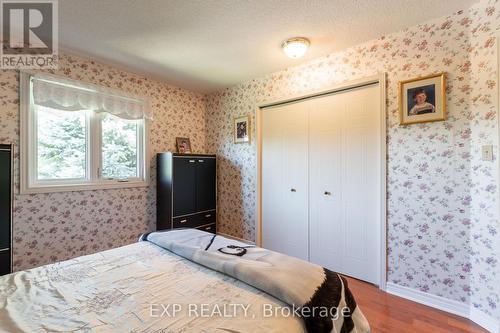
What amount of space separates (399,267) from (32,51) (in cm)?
404

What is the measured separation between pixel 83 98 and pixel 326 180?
2847mm

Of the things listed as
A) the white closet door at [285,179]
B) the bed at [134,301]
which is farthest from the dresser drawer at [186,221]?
the bed at [134,301]

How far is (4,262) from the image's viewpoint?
1.88 metres

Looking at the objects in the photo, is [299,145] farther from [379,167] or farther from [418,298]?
[418,298]

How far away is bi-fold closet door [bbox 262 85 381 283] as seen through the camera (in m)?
2.39

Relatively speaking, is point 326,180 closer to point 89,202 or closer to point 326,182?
point 326,182

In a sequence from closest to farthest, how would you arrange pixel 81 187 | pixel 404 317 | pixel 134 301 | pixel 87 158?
pixel 134 301 → pixel 404 317 → pixel 81 187 → pixel 87 158

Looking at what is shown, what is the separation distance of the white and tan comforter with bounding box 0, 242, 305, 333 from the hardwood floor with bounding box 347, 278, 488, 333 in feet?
4.15

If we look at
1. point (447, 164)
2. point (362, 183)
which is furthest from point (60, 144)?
point (447, 164)

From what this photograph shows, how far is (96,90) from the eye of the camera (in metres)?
2.78

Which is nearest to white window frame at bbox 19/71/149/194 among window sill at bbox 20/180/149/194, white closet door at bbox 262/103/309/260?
window sill at bbox 20/180/149/194

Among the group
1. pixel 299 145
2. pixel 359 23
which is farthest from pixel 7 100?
pixel 359 23

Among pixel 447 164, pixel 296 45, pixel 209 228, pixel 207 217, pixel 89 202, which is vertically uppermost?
pixel 296 45

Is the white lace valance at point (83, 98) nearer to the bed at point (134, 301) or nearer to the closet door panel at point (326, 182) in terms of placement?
the bed at point (134, 301)
